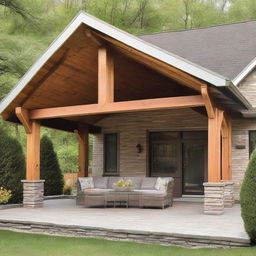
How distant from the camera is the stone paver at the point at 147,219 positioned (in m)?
7.48

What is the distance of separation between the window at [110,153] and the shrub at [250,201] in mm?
8898

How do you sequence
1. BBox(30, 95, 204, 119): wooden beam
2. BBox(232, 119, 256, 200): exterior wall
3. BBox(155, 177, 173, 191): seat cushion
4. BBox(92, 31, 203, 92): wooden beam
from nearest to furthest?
BBox(92, 31, 203, 92): wooden beam < BBox(30, 95, 204, 119): wooden beam < BBox(155, 177, 173, 191): seat cushion < BBox(232, 119, 256, 200): exterior wall

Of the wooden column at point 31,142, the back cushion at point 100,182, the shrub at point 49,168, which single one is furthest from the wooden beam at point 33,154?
the shrub at point 49,168

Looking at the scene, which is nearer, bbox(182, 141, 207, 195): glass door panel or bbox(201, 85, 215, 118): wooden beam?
bbox(201, 85, 215, 118): wooden beam

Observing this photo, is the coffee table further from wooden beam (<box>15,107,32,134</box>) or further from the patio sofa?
wooden beam (<box>15,107,32,134</box>)

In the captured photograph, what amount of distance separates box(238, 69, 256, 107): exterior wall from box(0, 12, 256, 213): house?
0.10ft

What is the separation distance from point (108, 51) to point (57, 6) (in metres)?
18.2

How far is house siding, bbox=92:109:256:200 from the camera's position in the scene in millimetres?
13109

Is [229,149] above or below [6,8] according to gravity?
below

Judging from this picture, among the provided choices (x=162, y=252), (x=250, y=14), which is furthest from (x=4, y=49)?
(x=250, y=14)

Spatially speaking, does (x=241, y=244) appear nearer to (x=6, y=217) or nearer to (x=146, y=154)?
(x=6, y=217)

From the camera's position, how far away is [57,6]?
27.2 m

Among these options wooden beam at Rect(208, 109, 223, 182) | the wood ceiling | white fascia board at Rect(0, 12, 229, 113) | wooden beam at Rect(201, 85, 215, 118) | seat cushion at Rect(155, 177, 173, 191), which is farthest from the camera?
seat cushion at Rect(155, 177, 173, 191)

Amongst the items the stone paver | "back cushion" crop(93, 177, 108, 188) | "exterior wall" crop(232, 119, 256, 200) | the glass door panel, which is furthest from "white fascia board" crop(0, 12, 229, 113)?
the glass door panel
